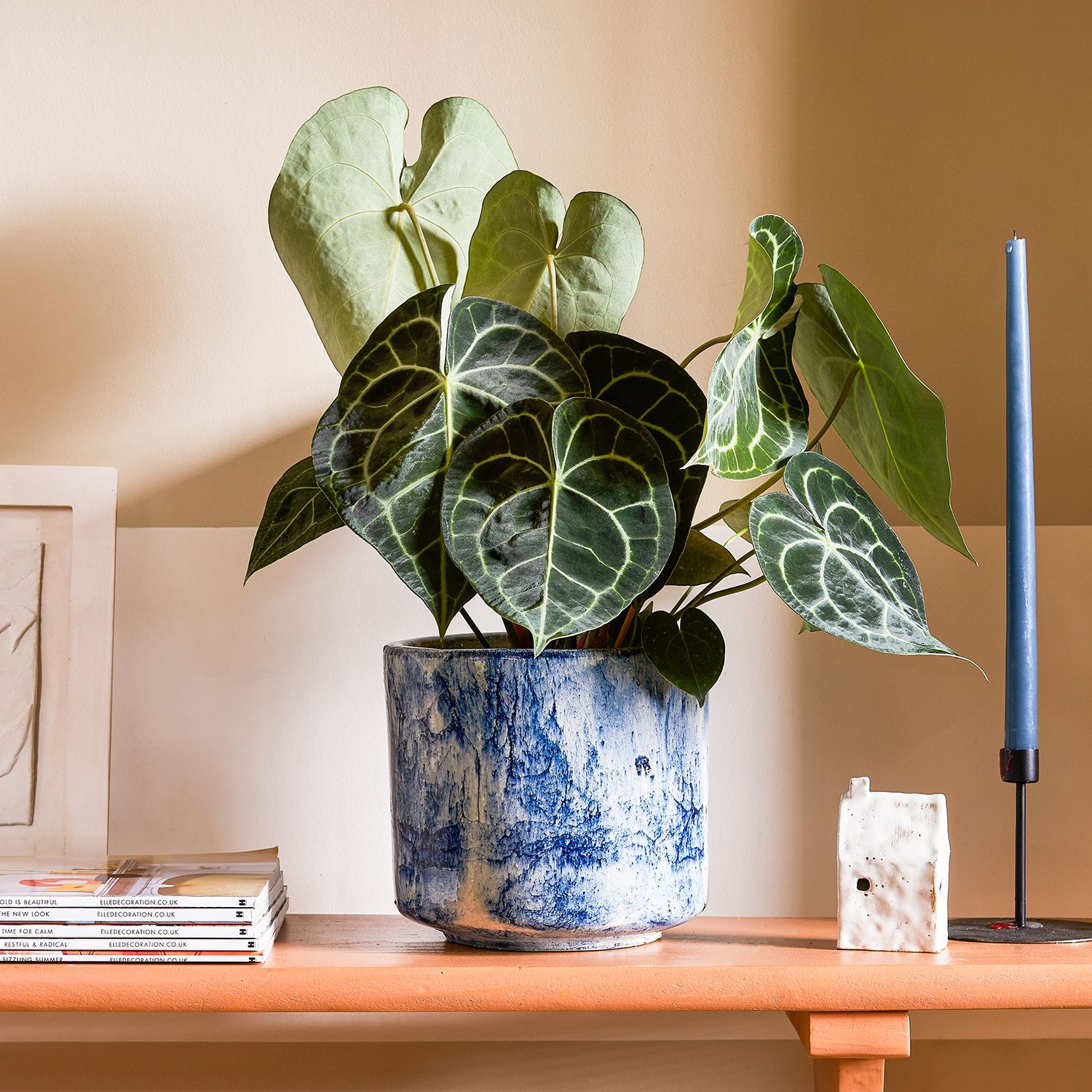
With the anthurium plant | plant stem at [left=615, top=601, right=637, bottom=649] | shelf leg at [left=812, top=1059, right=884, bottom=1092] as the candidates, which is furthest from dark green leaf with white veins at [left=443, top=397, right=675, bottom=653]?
shelf leg at [left=812, top=1059, right=884, bottom=1092]

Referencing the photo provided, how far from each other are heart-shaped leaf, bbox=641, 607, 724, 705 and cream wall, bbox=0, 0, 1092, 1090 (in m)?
0.24

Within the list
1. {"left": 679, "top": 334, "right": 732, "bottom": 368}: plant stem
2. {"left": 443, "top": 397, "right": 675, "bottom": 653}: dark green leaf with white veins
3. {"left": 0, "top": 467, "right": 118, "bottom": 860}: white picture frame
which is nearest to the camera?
{"left": 443, "top": 397, "right": 675, "bottom": 653}: dark green leaf with white veins

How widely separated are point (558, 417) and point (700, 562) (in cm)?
19

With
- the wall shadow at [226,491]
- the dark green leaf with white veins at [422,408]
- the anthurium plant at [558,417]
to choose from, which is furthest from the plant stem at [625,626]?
the wall shadow at [226,491]

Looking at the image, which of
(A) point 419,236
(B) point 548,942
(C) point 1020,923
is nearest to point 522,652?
(B) point 548,942

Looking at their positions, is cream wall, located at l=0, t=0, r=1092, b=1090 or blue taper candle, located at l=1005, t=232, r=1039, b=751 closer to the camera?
blue taper candle, located at l=1005, t=232, r=1039, b=751

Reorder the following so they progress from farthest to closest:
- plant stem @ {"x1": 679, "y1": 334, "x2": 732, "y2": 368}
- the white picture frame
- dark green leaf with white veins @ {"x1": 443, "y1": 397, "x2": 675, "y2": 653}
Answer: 1. the white picture frame
2. plant stem @ {"x1": 679, "y1": 334, "x2": 732, "y2": 368}
3. dark green leaf with white veins @ {"x1": 443, "y1": 397, "x2": 675, "y2": 653}

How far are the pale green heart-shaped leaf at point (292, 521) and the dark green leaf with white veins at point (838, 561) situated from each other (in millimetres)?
288

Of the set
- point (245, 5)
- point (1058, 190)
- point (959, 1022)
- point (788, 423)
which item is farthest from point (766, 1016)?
point (245, 5)

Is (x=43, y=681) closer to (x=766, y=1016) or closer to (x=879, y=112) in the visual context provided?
(x=766, y=1016)

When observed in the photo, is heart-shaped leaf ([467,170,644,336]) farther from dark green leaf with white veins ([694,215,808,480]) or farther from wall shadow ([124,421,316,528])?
wall shadow ([124,421,316,528])

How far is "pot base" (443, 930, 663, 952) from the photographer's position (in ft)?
2.26

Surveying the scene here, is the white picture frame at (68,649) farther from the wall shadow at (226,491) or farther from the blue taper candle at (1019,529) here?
the blue taper candle at (1019,529)

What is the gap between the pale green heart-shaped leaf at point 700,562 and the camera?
745 mm
